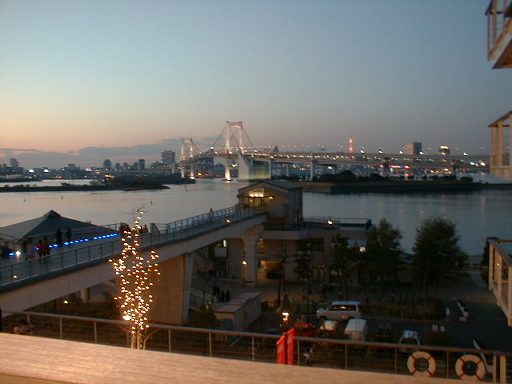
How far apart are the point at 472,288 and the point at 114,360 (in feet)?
21.7

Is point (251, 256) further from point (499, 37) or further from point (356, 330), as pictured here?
point (499, 37)

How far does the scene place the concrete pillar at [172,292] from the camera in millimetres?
5215

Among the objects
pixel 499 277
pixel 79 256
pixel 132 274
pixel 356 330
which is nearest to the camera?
pixel 499 277

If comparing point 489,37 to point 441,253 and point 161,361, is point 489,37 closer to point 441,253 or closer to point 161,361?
point 161,361

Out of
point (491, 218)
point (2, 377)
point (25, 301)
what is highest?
Result: point (2, 377)

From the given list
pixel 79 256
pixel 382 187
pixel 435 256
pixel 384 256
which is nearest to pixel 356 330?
pixel 79 256

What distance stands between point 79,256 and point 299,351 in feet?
7.83

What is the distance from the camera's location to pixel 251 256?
764 cm

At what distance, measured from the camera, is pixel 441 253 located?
278 inches

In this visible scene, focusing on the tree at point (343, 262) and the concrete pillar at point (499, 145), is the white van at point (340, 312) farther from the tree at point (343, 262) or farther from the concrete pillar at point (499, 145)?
the concrete pillar at point (499, 145)

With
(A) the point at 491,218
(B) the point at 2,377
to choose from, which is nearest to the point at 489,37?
(B) the point at 2,377

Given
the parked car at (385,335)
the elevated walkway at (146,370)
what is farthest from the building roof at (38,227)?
the elevated walkway at (146,370)

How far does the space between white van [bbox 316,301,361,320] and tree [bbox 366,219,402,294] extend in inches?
56.1

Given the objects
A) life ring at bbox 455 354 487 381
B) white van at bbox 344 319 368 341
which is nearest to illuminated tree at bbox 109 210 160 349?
white van at bbox 344 319 368 341
